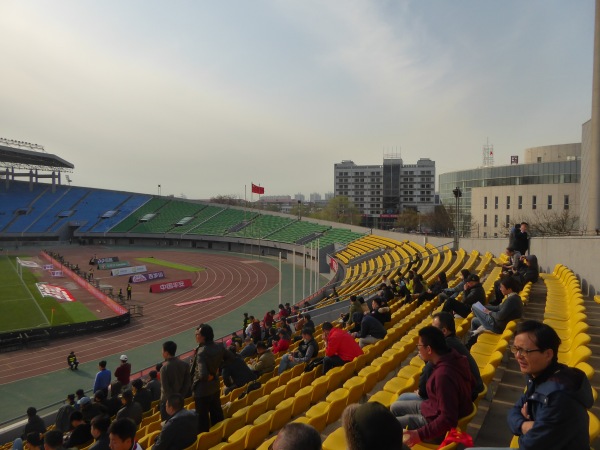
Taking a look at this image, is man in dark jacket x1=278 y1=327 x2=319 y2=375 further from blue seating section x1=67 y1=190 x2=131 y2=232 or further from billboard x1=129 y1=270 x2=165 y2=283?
blue seating section x1=67 y1=190 x2=131 y2=232

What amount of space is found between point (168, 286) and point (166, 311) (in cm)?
615

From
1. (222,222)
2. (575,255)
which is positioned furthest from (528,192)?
(575,255)

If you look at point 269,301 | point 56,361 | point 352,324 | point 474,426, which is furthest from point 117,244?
point 474,426

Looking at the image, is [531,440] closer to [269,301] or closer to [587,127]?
[269,301]

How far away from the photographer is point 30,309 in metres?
24.1

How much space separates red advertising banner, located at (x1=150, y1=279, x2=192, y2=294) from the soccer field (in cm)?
507

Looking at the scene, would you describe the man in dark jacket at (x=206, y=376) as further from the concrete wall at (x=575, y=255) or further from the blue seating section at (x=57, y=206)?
the blue seating section at (x=57, y=206)

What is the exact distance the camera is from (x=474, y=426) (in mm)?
4621

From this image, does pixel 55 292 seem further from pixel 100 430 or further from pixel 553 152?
pixel 553 152

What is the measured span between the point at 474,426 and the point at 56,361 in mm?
17330

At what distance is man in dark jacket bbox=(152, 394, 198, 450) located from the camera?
418 cm

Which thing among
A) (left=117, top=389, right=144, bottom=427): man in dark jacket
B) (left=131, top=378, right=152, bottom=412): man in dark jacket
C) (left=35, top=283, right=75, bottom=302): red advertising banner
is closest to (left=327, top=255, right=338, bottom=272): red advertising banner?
(left=35, top=283, right=75, bottom=302): red advertising banner

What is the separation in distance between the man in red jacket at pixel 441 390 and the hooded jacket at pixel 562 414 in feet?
2.76

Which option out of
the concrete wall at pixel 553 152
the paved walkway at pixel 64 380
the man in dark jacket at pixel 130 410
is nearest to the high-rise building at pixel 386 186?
the concrete wall at pixel 553 152
